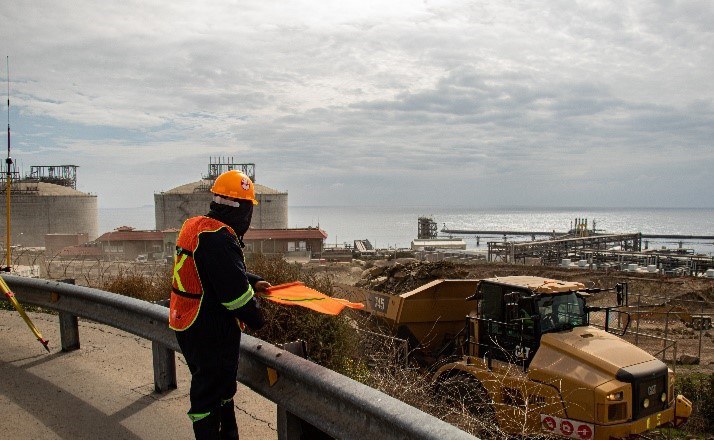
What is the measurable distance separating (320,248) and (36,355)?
4990cm

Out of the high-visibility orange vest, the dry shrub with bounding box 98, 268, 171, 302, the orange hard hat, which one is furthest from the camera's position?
the dry shrub with bounding box 98, 268, 171, 302

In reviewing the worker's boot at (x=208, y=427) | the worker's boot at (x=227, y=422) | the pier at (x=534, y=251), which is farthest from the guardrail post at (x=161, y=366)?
the pier at (x=534, y=251)

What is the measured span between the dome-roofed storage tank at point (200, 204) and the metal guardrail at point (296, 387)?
59.4 metres

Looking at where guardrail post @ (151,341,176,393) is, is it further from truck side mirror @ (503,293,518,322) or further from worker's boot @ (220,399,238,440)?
truck side mirror @ (503,293,518,322)

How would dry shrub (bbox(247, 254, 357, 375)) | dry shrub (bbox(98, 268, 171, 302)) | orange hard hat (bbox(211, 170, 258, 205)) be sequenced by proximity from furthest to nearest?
dry shrub (bbox(98, 268, 171, 302)), dry shrub (bbox(247, 254, 357, 375)), orange hard hat (bbox(211, 170, 258, 205))

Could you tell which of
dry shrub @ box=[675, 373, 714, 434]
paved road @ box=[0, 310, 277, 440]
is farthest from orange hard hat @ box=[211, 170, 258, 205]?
dry shrub @ box=[675, 373, 714, 434]

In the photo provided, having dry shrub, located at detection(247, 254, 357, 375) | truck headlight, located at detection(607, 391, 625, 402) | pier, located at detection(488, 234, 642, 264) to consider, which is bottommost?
pier, located at detection(488, 234, 642, 264)

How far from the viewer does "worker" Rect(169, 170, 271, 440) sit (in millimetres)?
3035

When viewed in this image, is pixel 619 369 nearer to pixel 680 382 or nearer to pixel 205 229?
pixel 205 229

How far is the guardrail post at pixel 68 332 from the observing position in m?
5.83

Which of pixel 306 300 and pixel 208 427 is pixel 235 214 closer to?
pixel 306 300

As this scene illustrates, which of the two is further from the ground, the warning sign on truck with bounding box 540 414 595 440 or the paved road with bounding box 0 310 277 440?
the paved road with bounding box 0 310 277 440

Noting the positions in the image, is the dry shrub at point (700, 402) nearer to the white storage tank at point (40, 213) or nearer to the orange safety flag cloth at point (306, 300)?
the orange safety flag cloth at point (306, 300)

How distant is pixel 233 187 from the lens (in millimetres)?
3307
